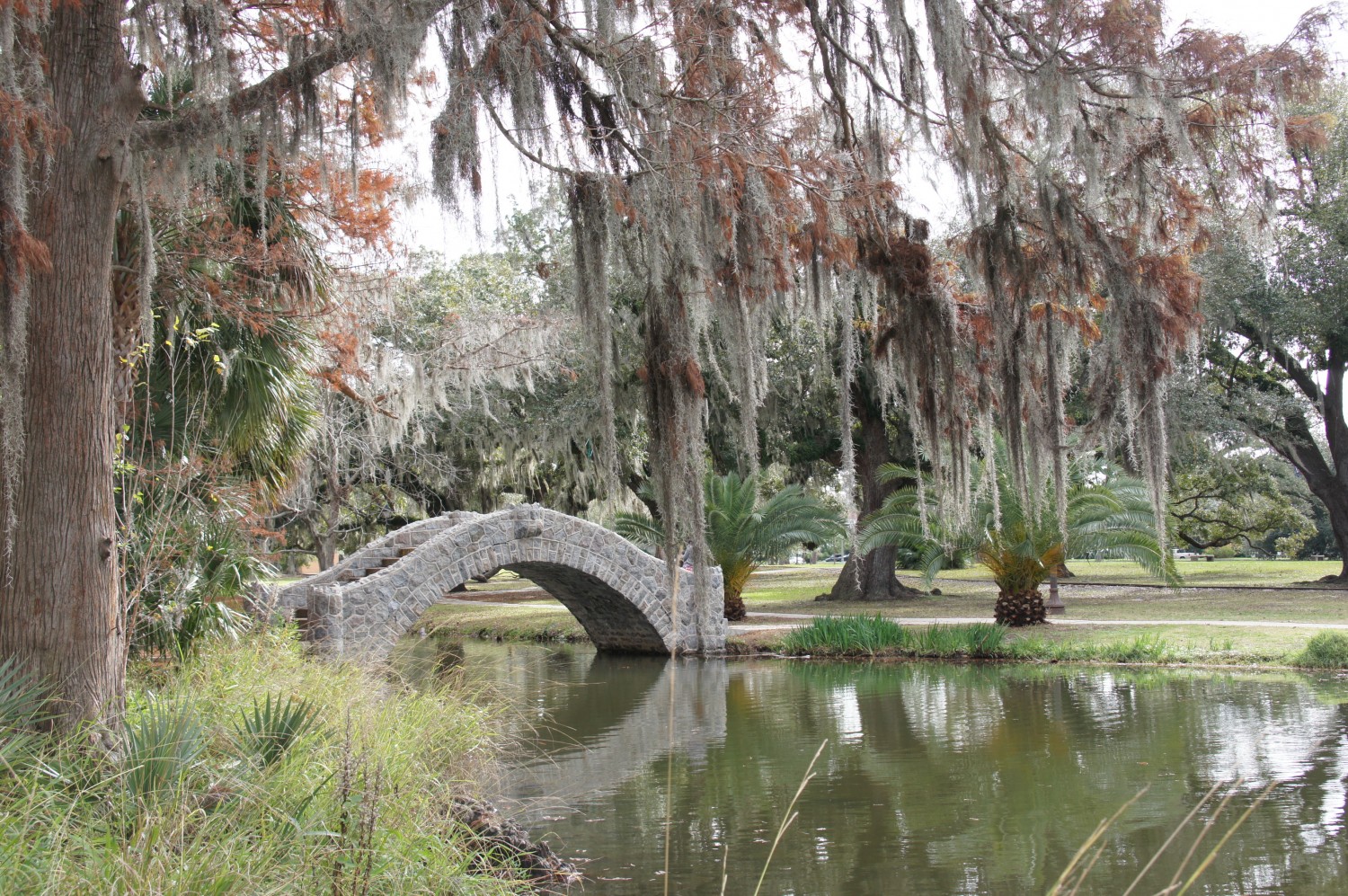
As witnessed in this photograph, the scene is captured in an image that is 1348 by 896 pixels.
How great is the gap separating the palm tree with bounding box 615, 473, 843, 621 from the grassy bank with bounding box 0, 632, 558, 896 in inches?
487

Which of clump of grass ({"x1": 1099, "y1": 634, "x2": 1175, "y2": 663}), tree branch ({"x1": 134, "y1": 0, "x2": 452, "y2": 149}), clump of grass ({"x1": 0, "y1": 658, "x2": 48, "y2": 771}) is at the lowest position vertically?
clump of grass ({"x1": 1099, "y1": 634, "x2": 1175, "y2": 663})

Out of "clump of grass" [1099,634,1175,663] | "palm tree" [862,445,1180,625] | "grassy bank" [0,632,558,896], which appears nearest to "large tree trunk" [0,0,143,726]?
"grassy bank" [0,632,558,896]

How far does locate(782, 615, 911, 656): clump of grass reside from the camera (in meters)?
13.6

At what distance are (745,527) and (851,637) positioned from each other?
4947 millimetres

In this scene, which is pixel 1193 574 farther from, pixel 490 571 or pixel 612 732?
pixel 612 732

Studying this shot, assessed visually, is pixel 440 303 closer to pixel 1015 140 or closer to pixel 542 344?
pixel 542 344

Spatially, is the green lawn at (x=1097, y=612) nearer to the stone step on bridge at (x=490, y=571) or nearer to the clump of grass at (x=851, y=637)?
the clump of grass at (x=851, y=637)

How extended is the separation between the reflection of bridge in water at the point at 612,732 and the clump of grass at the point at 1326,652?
226 inches

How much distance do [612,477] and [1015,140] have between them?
3543 millimetres

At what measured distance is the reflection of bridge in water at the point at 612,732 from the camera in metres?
7.93

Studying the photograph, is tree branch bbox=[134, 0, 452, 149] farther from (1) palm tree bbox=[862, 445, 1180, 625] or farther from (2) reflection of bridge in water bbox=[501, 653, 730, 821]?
(1) palm tree bbox=[862, 445, 1180, 625]

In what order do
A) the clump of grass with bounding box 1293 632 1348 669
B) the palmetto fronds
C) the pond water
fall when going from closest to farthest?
the pond water
the clump of grass with bounding box 1293 632 1348 669
the palmetto fronds

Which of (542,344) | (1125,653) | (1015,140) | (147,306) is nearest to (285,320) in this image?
(147,306)

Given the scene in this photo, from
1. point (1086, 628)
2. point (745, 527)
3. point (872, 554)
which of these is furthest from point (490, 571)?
point (872, 554)
